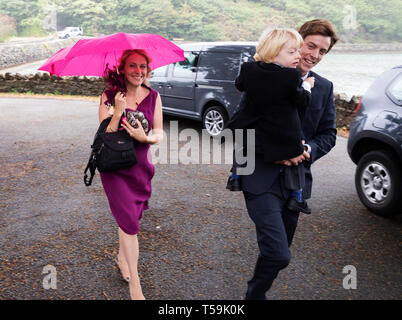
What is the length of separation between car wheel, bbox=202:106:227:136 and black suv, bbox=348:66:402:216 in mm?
3783

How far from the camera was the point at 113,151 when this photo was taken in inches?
101

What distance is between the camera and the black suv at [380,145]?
14.5 ft

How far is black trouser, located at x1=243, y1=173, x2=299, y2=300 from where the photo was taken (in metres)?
2.32

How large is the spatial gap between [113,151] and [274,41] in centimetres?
122

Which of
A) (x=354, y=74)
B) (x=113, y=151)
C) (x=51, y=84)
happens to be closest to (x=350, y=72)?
(x=354, y=74)

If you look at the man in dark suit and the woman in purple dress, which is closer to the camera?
the man in dark suit

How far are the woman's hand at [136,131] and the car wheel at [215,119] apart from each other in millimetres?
5736

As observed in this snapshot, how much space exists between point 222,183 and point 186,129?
4194mm

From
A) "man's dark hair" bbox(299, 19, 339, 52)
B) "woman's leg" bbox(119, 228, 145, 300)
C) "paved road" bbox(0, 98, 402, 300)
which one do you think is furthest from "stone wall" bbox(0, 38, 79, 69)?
"man's dark hair" bbox(299, 19, 339, 52)

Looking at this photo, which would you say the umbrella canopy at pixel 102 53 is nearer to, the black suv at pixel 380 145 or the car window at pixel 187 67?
the black suv at pixel 380 145

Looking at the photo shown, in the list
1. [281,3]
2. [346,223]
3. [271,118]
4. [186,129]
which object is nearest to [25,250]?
[271,118]

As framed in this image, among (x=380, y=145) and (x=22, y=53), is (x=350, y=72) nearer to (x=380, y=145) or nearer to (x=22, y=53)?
(x=22, y=53)

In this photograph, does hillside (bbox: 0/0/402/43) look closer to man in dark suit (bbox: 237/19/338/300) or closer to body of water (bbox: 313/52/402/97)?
body of water (bbox: 313/52/402/97)

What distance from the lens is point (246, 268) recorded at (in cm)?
341
